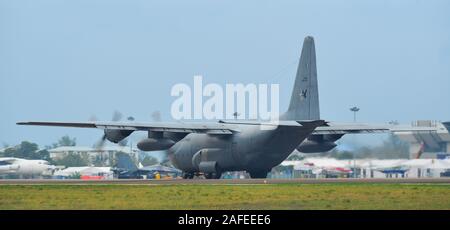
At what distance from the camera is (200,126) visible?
207ft

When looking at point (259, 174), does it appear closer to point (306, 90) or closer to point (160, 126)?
point (306, 90)

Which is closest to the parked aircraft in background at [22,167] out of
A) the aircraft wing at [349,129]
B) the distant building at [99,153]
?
the distant building at [99,153]

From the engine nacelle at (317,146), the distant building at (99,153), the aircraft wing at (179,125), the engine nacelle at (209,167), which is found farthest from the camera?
the distant building at (99,153)

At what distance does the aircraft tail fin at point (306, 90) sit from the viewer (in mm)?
62875

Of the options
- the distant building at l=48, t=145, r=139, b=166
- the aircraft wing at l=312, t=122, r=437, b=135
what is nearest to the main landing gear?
the aircraft wing at l=312, t=122, r=437, b=135

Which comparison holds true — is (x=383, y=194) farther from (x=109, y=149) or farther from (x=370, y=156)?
(x=109, y=149)

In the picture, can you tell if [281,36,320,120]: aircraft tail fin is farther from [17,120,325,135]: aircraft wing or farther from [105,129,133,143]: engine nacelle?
[105,129,133,143]: engine nacelle

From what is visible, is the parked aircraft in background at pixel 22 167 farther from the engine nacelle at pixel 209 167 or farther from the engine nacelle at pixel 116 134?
the engine nacelle at pixel 116 134

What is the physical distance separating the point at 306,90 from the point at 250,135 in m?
4.53

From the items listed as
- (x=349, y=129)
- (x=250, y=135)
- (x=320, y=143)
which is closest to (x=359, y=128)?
(x=349, y=129)

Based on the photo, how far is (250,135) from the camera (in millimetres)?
63688

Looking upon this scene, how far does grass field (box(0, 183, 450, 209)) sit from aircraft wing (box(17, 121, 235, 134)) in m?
7.86
